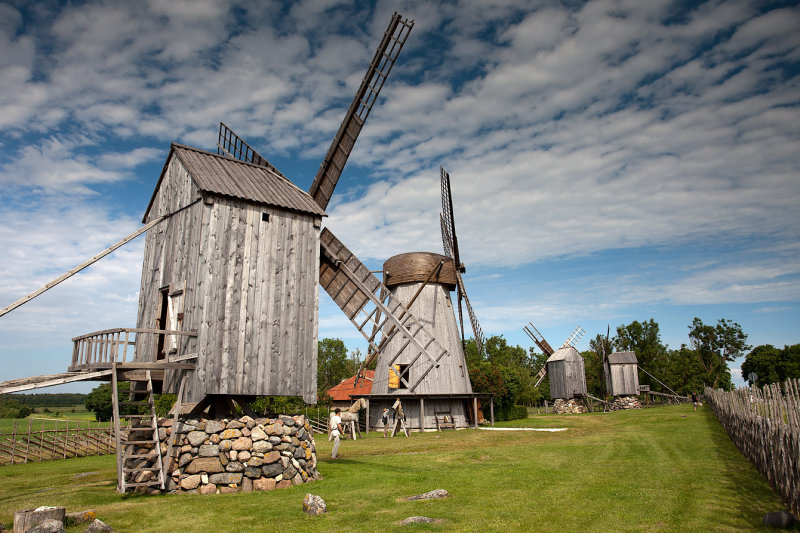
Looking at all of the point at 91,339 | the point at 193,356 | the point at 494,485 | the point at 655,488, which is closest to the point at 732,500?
the point at 655,488

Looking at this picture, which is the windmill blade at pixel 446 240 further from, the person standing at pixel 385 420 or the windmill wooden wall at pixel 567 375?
the windmill wooden wall at pixel 567 375

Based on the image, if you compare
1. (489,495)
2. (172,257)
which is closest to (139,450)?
(172,257)

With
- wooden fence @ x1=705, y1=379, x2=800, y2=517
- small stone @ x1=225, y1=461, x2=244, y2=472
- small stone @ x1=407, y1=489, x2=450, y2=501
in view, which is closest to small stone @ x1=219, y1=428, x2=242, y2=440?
small stone @ x1=225, y1=461, x2=244, y2=472

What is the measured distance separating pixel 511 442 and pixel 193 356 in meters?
13.8

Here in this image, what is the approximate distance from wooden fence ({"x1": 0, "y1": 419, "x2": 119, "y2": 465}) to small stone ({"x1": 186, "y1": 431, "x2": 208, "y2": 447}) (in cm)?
1647

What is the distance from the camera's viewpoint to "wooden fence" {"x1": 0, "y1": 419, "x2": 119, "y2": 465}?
24.7 m

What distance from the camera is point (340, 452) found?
20.2 meters

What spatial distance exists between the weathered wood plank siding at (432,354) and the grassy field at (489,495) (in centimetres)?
1035

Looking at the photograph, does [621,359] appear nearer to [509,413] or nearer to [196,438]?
[509,413]

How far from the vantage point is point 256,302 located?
14.2 meters

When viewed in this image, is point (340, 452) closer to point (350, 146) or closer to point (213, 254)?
point (213, 254)

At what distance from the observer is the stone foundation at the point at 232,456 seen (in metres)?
12.3

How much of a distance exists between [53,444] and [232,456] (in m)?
19.5

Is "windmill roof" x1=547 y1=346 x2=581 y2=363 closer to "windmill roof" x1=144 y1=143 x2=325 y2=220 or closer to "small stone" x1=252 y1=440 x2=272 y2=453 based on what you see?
"windmill roof" x1=144 y1=143 x2=325 y2=220
